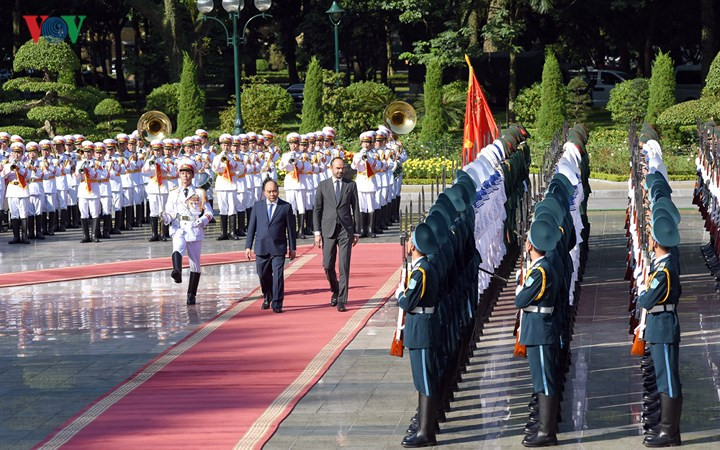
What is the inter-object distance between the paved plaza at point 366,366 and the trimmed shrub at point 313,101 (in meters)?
15.3

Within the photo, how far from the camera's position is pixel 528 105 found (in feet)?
139

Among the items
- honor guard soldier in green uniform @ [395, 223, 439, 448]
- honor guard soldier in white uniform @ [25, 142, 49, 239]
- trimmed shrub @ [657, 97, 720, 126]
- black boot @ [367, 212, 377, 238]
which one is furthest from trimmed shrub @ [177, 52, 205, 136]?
honor guard soldier in green uniform @ [395, 223, 439, 448]

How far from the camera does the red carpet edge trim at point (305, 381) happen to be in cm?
1005

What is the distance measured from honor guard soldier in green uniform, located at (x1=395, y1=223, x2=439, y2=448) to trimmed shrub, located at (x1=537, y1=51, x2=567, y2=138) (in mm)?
28093

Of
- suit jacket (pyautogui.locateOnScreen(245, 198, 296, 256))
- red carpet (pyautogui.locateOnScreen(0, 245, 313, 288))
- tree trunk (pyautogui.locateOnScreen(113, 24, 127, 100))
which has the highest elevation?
tree trunk (pyautogui.locateOnScreen(113, 24, 127, 100))

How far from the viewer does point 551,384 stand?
969 cm

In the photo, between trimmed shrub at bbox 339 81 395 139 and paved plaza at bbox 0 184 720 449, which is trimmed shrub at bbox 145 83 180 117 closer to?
trimmed shrub at bbox 339 81 395 139

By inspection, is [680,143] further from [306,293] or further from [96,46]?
[96,46]

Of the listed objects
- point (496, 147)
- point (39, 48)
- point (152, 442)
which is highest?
point (39, 48)

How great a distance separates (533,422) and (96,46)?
62408 millimetres

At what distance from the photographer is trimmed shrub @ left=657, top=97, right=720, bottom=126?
3127 centimetres

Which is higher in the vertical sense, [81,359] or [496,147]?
[496,147]

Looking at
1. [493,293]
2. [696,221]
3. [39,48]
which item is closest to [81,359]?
[493,293]

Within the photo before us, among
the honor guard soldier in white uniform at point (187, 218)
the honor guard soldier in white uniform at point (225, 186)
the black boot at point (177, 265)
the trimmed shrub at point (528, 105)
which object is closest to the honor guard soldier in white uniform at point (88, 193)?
the honor guard soldier in white uniform at point (225, 186)
